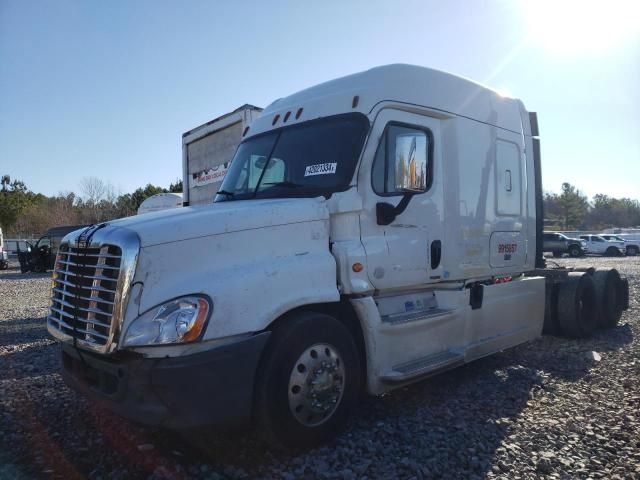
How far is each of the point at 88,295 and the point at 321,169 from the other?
2.11 metres

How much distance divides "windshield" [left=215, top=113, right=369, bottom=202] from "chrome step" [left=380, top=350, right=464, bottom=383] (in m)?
1.63

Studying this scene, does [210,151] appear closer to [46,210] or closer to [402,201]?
[402,201]

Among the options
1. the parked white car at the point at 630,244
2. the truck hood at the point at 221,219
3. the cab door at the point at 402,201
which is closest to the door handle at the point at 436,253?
the cab door at the point at 402,201

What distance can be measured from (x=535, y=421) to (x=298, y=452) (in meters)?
2.10

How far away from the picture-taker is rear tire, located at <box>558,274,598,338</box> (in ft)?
23.5

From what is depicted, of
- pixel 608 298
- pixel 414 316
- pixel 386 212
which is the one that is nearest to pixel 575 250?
pixel 608 298

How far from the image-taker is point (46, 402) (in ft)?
15.4

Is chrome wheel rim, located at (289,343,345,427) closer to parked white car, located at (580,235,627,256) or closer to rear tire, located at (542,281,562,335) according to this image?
rear tire, located at (542,281,562,335)

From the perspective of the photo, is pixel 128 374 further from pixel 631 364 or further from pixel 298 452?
pixel 631 364

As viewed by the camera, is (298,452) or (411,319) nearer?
(298,452)

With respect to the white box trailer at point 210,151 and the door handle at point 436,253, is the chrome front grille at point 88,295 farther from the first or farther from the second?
the white box trailer at point 210,151

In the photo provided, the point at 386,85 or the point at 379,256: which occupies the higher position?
the point at 386,85

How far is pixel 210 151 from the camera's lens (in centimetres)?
938

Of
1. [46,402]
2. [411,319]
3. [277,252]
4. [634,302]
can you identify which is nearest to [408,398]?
[411,319]
